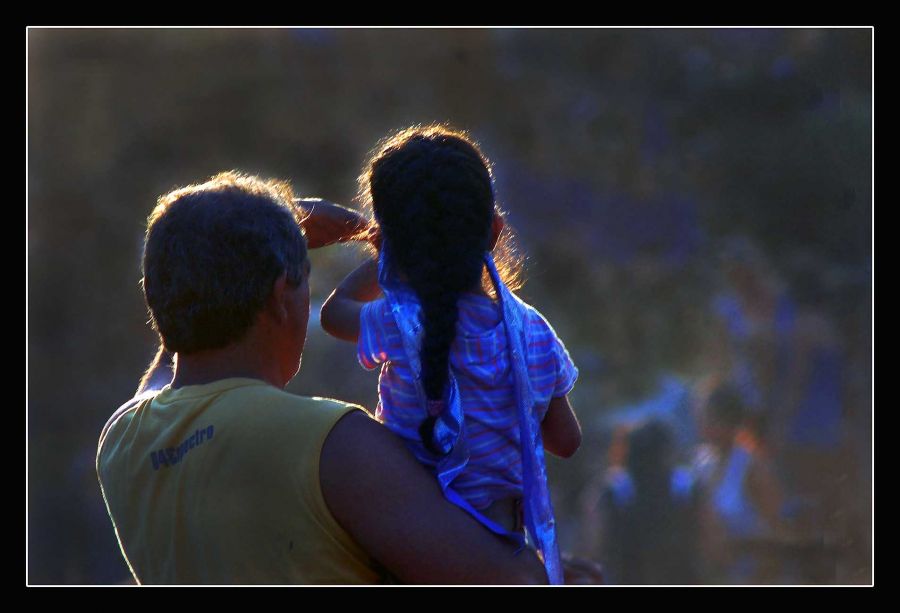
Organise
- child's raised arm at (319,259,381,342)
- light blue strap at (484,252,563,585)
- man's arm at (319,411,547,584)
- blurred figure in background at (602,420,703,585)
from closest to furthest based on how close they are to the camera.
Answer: man's arm at (319,411,547,584), light blue strap at (484,252,563,585), child's raised arm at (319,259,381,342), blurred figure in background at (602,420,703,585)

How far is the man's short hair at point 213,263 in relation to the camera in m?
1.56

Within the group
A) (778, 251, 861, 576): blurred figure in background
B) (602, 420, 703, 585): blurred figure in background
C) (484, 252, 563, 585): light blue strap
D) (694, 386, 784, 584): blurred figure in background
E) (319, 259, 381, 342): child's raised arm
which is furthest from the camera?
(778, 251, 861, 576): blurred figure in background

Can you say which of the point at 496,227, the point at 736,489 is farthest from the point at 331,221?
the point at 736,489

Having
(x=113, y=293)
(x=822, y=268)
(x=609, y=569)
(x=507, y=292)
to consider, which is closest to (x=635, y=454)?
(x=609, y=569)

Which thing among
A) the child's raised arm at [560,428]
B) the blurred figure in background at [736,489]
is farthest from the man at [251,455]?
the blurred figure in background at [736,489]

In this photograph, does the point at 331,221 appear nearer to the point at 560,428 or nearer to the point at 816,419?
the point at 560,428

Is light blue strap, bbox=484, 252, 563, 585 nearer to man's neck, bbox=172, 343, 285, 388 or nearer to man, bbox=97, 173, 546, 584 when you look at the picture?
man, bbox=97, 173, 546, 584

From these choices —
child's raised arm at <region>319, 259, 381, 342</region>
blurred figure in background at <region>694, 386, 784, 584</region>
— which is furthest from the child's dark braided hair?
blurred figure in background at <region>694, 386, 784, 584</region>

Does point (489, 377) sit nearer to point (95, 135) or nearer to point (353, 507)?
point (353, 507)

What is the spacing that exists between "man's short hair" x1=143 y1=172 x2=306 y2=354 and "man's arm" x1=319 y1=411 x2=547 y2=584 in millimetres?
269

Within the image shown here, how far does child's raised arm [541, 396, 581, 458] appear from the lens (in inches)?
76.2

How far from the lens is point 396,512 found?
4.81 ft

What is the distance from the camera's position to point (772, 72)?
8047mm

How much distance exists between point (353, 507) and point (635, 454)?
20.0 ft
